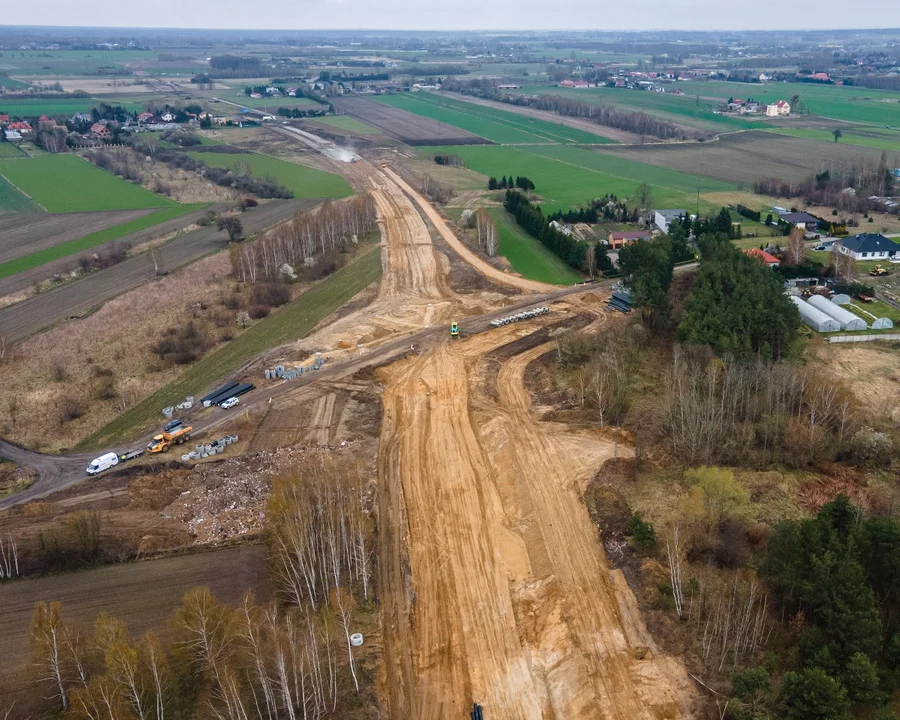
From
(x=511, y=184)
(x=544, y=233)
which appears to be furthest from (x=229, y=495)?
(x=511, y=184)

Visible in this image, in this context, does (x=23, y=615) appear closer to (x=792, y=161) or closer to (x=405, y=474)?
(x=405, y=474)

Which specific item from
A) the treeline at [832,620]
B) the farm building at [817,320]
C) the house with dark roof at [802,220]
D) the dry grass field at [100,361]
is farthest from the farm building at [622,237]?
the treeline at [832,620]

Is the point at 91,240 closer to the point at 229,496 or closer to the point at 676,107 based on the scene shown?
the point at 229,496

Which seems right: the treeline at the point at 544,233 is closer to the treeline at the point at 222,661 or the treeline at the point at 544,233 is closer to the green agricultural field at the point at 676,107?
the treeline at the point at 222,661

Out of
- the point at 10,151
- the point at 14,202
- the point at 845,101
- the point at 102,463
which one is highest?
the point at 845,101

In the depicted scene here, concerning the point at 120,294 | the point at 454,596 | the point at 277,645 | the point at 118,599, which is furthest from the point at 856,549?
the point at 120,294
